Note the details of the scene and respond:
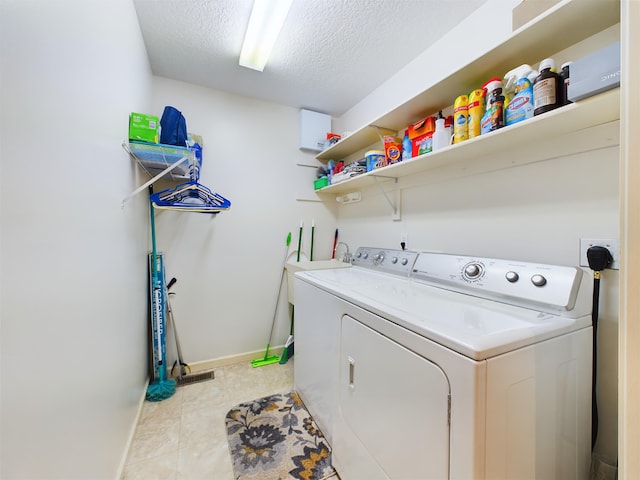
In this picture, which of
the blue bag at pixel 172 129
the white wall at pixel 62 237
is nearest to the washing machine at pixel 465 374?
the white wall at pixel 62 237

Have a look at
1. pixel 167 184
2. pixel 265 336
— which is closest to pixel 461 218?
pixel 265 336

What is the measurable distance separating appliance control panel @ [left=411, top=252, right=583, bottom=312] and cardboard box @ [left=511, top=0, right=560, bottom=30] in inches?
42.9

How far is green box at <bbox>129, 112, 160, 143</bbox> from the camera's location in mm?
1505

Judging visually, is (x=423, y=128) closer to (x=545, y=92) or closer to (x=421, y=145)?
(x=421, y=145)

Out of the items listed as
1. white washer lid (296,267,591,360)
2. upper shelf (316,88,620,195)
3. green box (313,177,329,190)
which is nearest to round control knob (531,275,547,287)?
white washer lid (296,267,591,360)

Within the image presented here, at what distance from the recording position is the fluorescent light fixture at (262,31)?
148 centimetres

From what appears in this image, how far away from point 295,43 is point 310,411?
2.59 meters

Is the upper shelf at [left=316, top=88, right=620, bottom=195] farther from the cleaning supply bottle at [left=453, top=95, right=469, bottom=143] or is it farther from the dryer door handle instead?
the dryer door handle

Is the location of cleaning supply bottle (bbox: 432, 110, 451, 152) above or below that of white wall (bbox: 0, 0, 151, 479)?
above

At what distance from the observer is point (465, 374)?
708mm

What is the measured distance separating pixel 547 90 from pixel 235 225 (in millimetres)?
2323

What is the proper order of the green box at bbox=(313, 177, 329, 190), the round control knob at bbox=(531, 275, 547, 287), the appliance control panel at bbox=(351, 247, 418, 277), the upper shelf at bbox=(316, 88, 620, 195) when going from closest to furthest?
1. the upper shelf at bbox=(316, 88, 620, 195)
2. the round control knob at bbox=(531, 275, 547, 287)
3. the appliance control panel at bbox=(351, 247, 418, 277)
4. the green box at bbox=(313, 177, 329, 190)

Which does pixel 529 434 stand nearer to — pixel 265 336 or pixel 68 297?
pixel 68 297

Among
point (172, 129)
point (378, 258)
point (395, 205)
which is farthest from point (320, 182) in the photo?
point (172, 129)
